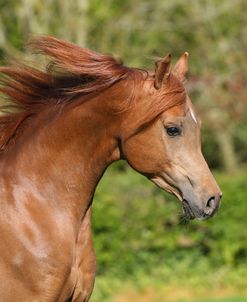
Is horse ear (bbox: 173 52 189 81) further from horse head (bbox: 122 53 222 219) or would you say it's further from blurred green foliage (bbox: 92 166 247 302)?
blurred green foliage (bbox: 92 166 247 302)

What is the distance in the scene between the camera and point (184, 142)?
16.7ft

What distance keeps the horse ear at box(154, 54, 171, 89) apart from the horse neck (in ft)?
1.05

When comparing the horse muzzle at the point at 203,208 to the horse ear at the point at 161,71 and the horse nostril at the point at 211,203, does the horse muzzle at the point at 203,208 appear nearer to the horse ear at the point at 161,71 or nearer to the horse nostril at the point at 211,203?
the horse nostril at the point at 211,203

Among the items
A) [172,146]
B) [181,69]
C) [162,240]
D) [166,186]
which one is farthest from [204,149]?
[172,146]

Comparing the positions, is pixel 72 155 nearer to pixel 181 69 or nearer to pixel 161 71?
pixel 161 71

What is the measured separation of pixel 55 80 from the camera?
5383mm

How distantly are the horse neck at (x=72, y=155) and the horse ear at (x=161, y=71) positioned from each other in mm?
321

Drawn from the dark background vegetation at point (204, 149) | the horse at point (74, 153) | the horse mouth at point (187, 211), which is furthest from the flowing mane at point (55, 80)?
the horse mouth at point (187, 211)

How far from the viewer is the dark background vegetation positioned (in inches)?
468

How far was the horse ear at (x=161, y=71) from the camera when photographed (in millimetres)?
5027

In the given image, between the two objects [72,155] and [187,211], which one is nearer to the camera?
[187,211]

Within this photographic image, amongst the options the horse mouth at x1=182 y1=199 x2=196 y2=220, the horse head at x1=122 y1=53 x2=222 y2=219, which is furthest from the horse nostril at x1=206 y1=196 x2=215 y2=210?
the horse mouth at x1=182 y1=199 x2=196 y2=220

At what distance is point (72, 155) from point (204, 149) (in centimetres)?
1565

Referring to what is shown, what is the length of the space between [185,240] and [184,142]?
7.51 m
